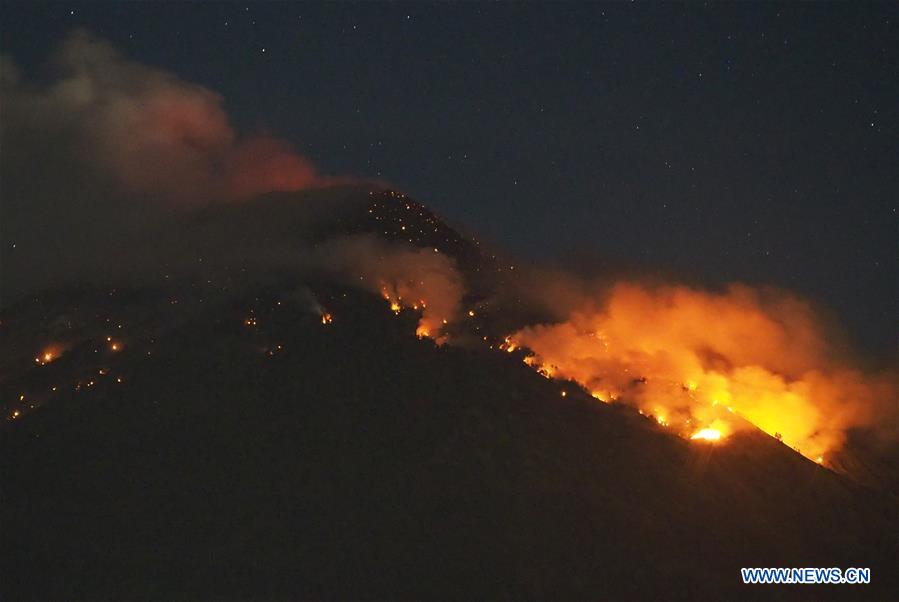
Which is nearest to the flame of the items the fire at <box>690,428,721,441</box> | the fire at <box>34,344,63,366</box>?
the fire at <box>34,344,63,366</box>

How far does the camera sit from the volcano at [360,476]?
3622 centimetres

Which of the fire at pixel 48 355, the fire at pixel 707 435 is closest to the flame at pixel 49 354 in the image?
the fire at pixel 48 355

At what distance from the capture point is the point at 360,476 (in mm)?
42188

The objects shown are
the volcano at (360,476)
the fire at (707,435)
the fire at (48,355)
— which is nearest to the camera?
the volcano at (360,476)

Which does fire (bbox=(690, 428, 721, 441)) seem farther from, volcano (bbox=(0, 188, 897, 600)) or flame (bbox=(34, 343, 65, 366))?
flame (bbox=(34, 343, 65, 366))

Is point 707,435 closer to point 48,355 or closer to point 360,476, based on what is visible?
point 360,476

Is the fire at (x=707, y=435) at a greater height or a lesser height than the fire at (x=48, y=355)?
lesser

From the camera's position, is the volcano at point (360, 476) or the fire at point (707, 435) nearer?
the volcano at point (360, 476)

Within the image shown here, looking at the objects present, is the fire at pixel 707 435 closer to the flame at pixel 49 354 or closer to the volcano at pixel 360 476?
the volcano at pixel 360 476

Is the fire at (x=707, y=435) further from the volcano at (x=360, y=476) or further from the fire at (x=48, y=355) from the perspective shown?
the fire at (x=48, y=355)

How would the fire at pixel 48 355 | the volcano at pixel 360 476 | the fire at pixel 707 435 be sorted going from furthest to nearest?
the fire at pixel 48 355
the fire at pixel 707 435
the volcano at pixel 360 476

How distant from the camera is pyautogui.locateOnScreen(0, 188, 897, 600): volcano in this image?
3622 centimetres

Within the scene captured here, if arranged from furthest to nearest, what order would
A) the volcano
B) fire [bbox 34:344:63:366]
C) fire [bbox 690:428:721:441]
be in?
fire [bbox 34:344:63:366], fire [bbox 690:428:721:441], the volcano

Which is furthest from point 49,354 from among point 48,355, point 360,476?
point 360,476
